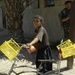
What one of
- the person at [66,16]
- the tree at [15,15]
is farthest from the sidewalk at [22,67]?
the tree at [15,15]

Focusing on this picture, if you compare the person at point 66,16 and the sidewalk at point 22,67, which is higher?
the person at point 66,16

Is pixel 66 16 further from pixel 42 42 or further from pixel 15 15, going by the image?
pixel 15 15

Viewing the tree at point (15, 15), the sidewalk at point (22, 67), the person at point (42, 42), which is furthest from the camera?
the tree at point (15, 15)

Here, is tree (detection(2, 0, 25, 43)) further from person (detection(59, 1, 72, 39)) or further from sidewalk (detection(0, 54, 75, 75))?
person (detection(59, 1, 72, 39))

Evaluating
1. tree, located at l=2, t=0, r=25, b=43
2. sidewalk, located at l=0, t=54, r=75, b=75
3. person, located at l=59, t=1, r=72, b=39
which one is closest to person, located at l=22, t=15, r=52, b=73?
sidewalk, located at l=0, t=54, r=75, b=75

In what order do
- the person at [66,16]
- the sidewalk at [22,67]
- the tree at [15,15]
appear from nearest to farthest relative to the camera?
the sidewalk at [22,67], the person at [66,16], the tree at [15,15]

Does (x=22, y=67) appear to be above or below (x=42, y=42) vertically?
above

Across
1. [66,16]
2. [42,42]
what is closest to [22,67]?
[42,42]

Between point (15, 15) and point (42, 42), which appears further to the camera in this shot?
point (15, 15)

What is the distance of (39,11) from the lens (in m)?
12.3

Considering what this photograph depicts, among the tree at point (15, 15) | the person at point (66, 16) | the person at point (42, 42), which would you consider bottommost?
the person at point (42, 42)

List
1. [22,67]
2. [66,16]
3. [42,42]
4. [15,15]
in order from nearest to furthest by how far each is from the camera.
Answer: [42,42]
[22,67]
[66,16]
[15,15]

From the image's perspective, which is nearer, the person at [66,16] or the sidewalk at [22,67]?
the sidewalk at [22,67]

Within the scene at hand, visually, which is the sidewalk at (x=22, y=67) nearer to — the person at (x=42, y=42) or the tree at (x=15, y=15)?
the person at (x=42, y=42)
